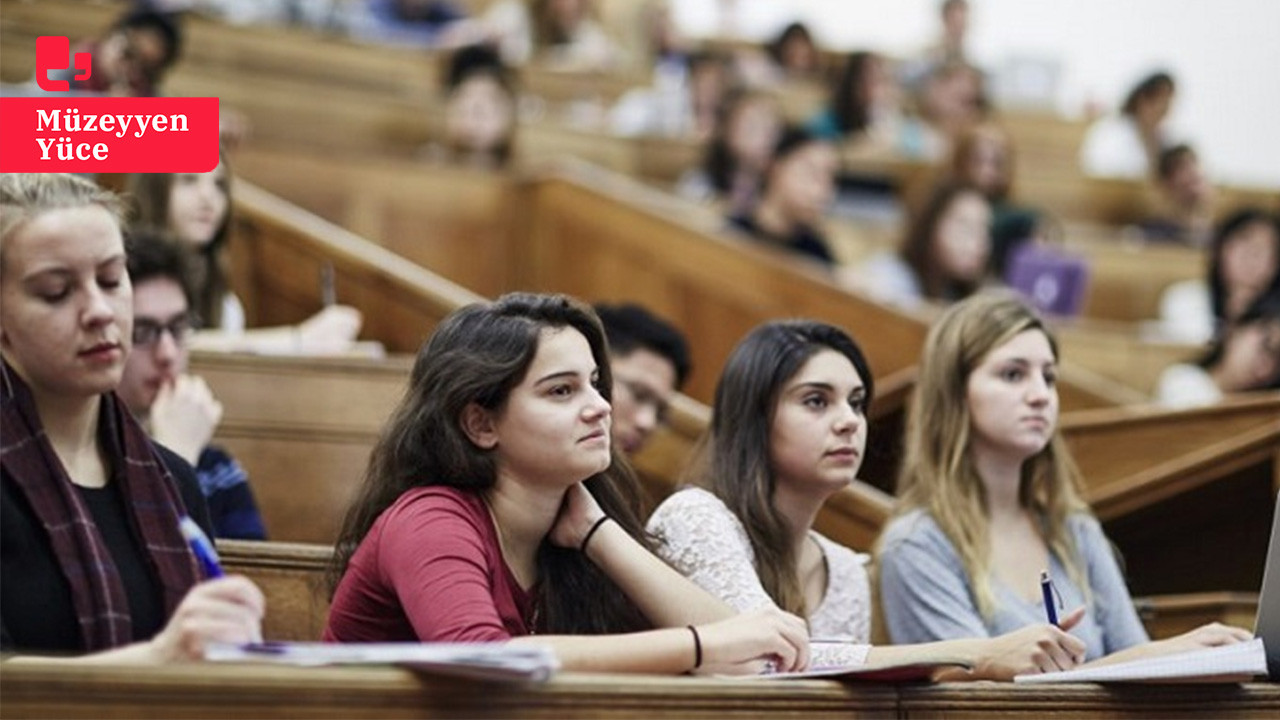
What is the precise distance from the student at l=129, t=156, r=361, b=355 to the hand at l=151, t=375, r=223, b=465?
1.35 feet

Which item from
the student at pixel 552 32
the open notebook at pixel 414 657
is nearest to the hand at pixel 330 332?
the open notebook at pixel 414 657

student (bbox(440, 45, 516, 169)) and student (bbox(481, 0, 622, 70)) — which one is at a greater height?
student (bbox(481, 0, 622, 70))

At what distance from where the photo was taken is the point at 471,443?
1.47 m

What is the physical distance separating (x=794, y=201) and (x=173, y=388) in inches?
70.5

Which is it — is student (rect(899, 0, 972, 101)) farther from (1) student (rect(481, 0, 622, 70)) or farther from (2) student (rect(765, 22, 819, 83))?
(1) student (rect(481, 0, 622, 70))

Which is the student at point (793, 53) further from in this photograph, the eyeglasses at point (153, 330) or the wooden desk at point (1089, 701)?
the wooden desk at point (1089, 701)

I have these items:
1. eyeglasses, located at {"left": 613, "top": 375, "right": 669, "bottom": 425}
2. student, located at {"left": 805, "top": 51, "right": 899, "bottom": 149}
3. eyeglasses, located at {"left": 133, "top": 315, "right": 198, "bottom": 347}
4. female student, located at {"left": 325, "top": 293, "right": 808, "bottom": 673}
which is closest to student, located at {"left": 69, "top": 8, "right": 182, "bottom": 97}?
eyeglasses, located at {"left": 133, "top": 315, "right": 198, "bottom": 347}

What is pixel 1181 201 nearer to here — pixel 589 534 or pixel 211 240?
pixel 211 240

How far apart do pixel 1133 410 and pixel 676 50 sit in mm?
3029

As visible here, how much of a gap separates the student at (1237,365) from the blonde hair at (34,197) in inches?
75.0

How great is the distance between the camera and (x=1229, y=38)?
5.96m

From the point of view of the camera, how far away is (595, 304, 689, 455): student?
2146 mm

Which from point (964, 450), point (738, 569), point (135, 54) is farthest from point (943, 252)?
point (738, 569)

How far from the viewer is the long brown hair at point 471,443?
4.79 ft
